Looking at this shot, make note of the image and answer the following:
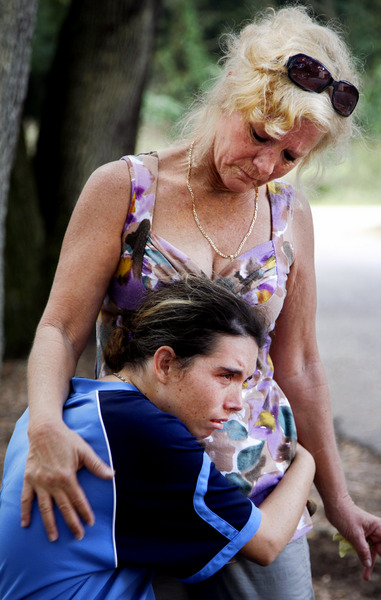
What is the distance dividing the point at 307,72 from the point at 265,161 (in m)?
0.25

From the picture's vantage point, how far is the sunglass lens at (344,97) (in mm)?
1886

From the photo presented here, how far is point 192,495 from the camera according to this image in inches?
59.1

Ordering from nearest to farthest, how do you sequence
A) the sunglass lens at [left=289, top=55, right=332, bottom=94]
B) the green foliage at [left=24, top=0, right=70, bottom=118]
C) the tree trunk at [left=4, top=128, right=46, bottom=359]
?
the sunglass lens at [left=289, top=55, right=332, bottom=94] → the tree trunk at [left=4, top=128, right=46, bottom=359] → the green foliage at [left=24, top=0, right=70, bottom=118]

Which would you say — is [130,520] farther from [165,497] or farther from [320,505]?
[320,505]

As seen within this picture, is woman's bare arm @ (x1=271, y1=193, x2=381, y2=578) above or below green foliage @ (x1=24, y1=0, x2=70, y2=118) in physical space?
below

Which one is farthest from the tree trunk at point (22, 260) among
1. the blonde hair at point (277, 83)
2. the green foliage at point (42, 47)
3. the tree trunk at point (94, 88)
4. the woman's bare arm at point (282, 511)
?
the woman's bare arm at point (282, 511)

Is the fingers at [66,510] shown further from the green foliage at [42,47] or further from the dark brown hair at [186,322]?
the green foliage at [42,47]

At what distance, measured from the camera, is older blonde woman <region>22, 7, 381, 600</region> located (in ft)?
6.01

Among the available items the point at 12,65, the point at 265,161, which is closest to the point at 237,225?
the point at 265,161

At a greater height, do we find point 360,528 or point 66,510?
point 66,510

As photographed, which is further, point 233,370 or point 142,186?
point 142,186

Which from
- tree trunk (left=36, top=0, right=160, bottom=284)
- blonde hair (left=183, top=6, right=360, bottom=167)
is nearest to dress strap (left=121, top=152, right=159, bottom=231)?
blonde hair (left=183, top=6, right=360, bottom=167)

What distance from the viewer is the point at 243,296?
1893mm

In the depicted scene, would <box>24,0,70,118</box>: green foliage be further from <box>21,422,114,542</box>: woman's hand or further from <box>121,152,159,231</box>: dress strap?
<box>21,422,114,542</box>: woman's hand
